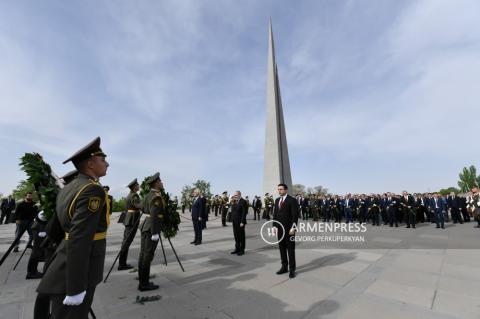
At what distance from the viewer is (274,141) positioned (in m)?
35.0

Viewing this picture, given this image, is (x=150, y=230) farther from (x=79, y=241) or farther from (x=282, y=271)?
(x=79, y=241)

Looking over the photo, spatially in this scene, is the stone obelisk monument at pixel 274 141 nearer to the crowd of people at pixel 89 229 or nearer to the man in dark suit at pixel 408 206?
the man in dark suit at pixel 408 206

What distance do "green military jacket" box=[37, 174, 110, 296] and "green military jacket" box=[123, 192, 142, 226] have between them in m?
4.48

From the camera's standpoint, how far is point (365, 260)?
6.89 metres

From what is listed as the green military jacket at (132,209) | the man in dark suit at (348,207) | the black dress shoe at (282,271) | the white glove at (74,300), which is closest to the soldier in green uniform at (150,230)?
the green military jacket at (132,209)

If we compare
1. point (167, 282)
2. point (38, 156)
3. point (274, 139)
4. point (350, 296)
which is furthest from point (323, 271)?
point (274, 139)

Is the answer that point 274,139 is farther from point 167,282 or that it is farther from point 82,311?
point 82,311

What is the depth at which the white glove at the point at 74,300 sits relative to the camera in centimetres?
207

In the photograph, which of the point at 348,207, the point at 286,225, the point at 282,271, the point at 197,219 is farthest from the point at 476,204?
the point at 197,219

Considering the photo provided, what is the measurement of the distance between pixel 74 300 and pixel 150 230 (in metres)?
3.18

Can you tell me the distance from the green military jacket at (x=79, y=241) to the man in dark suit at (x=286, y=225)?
405 centimetres

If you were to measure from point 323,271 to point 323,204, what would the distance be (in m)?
13.5

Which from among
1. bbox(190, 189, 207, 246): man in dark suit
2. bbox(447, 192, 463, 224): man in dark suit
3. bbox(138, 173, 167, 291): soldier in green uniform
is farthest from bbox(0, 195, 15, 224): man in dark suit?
bbox(447, 192, 463, 224): man in dark suit

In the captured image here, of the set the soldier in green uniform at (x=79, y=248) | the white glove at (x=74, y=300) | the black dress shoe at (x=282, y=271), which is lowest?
the black dress shoe at (x=282, y=271)
